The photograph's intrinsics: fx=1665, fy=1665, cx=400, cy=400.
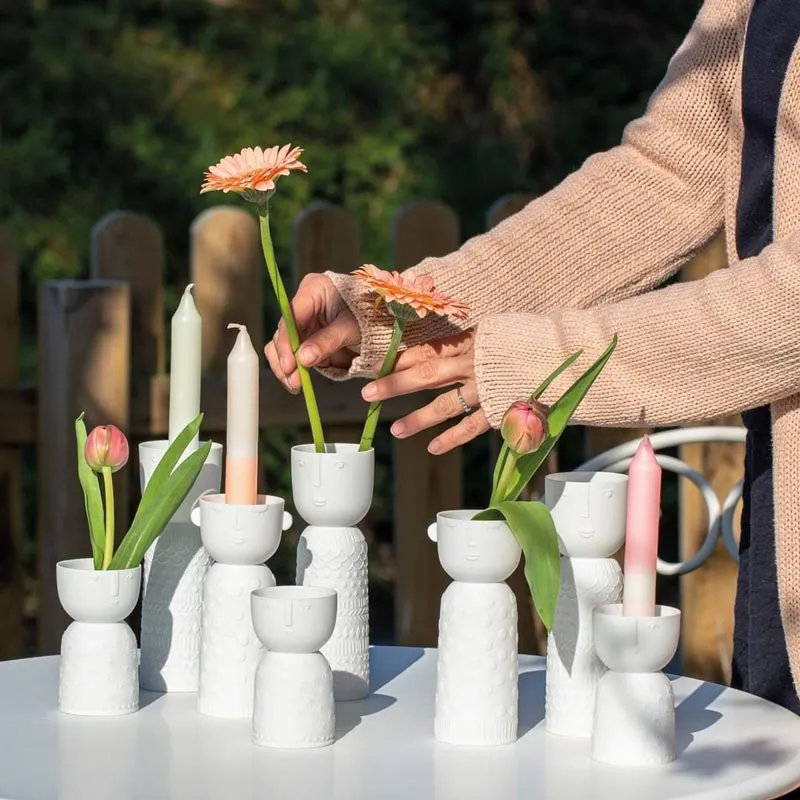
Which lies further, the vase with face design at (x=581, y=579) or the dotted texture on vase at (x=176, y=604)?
the dotted texture on vase at (x=176, y=604)

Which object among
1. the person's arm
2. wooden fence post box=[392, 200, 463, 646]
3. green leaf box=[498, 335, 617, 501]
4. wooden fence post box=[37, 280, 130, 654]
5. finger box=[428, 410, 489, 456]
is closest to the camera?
green leaf box=[498, 335, 617, 501]

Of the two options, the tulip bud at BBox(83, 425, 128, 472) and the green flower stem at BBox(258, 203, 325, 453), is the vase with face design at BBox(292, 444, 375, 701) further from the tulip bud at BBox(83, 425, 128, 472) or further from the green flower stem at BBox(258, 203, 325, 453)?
the tulip bud at BBox(83, 425, 128, 472)

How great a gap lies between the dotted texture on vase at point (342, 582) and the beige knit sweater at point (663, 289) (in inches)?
7.0

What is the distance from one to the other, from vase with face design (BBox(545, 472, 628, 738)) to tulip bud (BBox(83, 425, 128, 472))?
37 cm

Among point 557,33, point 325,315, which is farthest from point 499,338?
point 557,33

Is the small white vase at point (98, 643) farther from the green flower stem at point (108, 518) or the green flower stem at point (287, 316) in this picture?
the green flower stem at point (287, 316)

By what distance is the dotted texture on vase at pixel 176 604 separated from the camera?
60.4 inches

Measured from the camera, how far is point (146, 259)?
2.93m

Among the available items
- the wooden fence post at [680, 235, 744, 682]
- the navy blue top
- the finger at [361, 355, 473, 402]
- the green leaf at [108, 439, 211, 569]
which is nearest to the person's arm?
the navy blue top

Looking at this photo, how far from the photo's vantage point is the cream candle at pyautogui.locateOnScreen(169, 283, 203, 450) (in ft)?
5.02

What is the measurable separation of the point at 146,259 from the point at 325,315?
1.29m

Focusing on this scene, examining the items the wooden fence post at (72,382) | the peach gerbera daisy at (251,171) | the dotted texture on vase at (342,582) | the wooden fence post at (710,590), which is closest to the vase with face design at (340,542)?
the dotted texture on vase at (342,582)

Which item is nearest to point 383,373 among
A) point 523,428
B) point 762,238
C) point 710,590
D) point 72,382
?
point 523,428

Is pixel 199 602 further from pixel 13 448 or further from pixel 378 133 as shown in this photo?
pixel 378 133
